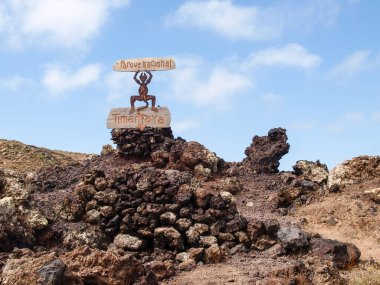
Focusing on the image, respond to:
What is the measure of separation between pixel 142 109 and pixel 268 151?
5.73 meters

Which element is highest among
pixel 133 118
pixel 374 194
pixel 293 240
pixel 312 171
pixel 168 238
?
pixel 133 118

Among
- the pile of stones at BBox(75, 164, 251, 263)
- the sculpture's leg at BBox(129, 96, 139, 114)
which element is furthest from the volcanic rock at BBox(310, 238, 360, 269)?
the sculpture's leg at BBox(129, 96, 139, 114)

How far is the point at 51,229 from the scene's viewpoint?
13492mm

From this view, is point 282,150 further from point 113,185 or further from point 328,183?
point 113,185

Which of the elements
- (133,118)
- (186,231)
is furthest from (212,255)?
(133,118)

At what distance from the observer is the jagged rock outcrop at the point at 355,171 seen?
20.8 meters

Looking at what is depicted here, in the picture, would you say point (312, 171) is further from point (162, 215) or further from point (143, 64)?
point (162, 215)

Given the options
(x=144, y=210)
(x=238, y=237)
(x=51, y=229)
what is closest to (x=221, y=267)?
(x=238, y=237)

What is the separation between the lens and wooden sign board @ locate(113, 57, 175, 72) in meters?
23.3

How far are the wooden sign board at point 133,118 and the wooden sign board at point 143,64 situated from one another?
5.67ft

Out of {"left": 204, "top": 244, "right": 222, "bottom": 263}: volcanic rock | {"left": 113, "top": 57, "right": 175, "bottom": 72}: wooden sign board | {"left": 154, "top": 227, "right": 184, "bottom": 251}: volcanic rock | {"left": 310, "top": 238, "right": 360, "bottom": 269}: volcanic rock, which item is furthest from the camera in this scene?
{"left": 113, "top": 57, "right": 175, "bottom": 72}: wooden sign board

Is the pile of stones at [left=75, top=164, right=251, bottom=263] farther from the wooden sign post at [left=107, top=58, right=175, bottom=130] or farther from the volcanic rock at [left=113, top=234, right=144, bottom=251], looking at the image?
the wooden sign post at [left=107, top=58, right=175, bottom=130]

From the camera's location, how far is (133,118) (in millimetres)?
24312

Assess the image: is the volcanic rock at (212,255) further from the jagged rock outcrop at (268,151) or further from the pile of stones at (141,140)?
the pile of stones at (141,140)
